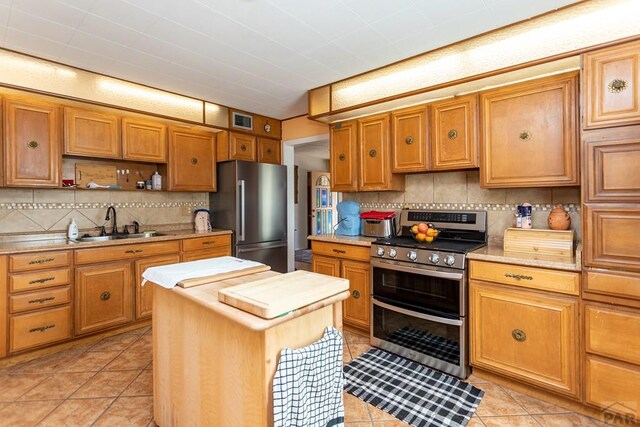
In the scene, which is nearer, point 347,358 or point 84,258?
point 347,358

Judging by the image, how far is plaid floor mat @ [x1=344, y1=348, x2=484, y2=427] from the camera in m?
1.85

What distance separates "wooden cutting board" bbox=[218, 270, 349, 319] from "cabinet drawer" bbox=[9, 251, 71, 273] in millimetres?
2261

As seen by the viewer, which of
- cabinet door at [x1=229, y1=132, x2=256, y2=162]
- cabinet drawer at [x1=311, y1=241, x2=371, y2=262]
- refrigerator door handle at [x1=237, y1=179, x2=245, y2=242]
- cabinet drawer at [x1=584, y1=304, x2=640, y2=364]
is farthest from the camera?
cabinet door at [x1=229, y1=132, x2=256, y2=162]

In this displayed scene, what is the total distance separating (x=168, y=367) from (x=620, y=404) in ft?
8.02

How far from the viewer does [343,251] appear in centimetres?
303

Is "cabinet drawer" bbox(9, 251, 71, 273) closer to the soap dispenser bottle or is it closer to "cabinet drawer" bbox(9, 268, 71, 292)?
"cabinet drawer" bbox(9, 268, 71, 292)

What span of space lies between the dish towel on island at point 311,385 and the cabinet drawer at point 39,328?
2585mm

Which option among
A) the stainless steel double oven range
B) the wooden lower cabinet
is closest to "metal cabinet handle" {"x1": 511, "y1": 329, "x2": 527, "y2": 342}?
the stainless steel double oven range

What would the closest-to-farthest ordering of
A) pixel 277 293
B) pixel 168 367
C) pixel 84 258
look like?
pixel 277 293
pixel 168 367
pixel 84 258

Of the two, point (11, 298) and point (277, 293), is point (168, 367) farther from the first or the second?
point (11, 298)

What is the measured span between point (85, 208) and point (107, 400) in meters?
2.10

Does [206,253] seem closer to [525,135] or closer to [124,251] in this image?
[124,251]

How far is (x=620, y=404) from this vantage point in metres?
1.71

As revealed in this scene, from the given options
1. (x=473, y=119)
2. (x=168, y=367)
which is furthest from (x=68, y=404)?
(x=473, y=119)
